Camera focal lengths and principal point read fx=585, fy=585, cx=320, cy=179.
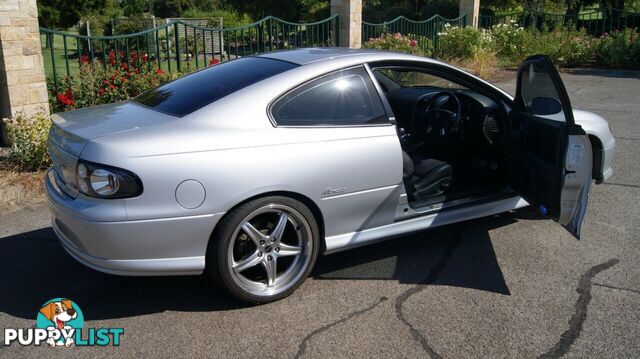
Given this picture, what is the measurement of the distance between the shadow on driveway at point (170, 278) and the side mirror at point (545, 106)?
1111 millimetres

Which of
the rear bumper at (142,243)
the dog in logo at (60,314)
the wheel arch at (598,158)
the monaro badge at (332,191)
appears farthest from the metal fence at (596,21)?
the dog in logo at (60,314)

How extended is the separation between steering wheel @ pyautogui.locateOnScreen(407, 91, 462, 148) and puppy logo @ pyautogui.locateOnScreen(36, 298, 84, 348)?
9.44ft

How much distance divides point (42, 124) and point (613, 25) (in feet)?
70.6

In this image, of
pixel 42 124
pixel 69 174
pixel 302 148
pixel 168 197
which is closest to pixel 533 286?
pixel 302 148

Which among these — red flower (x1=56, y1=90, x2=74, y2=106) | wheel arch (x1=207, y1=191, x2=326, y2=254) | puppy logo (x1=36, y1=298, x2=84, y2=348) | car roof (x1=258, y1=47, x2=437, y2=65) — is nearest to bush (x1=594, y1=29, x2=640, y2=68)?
car roof (x1=258, y1=47, x2=437, y2=65)

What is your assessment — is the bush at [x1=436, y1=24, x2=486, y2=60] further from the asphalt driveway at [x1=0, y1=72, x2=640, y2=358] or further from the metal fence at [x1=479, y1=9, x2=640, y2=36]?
the asphalt driveway at [x1=0, y1=72, x2=640, y2=358]

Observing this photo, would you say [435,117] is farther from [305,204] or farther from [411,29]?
[411,29]

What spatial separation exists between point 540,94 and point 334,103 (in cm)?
157

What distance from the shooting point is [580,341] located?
327cm

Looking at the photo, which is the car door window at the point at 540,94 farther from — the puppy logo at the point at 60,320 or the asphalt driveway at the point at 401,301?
the puppy logo at the point at 60,320

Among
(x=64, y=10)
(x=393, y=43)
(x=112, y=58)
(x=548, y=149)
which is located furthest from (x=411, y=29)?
(x=64, y=10)

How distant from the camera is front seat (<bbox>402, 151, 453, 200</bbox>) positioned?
4.36 meters

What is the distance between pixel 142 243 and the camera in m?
3.26

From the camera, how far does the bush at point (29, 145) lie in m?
6.32
